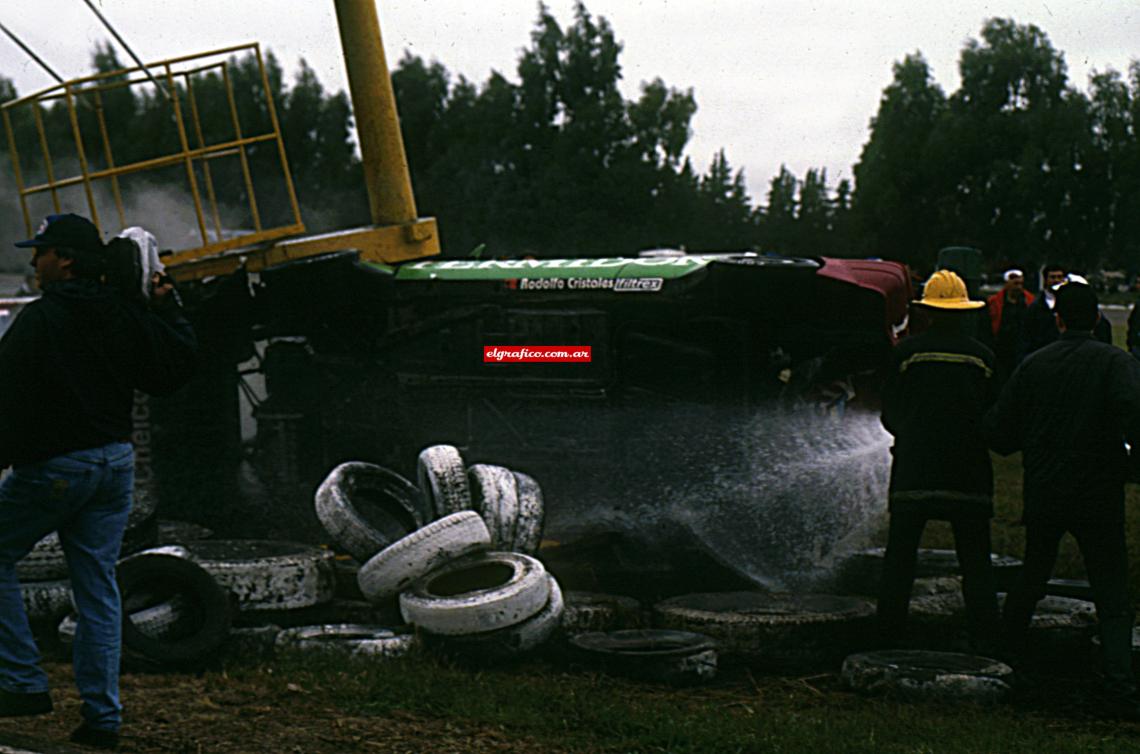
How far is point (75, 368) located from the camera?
16.2ft

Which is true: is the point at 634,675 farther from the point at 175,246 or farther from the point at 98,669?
the point at 175,246

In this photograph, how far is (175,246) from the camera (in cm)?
1306

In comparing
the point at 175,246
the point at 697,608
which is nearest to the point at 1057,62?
the point at 175,246

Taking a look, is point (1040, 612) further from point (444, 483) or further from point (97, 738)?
point (97, 738)

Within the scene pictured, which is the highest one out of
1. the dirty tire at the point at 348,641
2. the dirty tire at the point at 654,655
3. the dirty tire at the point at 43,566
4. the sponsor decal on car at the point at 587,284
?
the sponsor decal on car at the point at 587,284

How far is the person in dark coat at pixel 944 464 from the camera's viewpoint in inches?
271

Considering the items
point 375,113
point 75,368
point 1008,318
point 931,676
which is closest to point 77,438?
point 75,368

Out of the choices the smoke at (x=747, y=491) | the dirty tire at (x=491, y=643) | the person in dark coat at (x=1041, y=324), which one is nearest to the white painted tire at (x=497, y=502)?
the dirty tire at (x=491, y=643)

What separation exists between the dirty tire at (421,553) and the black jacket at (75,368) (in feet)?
7.26

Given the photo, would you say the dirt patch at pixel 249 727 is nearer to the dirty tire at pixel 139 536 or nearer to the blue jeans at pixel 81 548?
the blue jeans at pixel 81 548

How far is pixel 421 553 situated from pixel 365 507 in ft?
→ 8.72

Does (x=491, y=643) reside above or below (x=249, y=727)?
below

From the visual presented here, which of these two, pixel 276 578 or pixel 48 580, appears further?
pixel 48 580

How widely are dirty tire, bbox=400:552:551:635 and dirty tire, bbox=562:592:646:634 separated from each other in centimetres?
36
